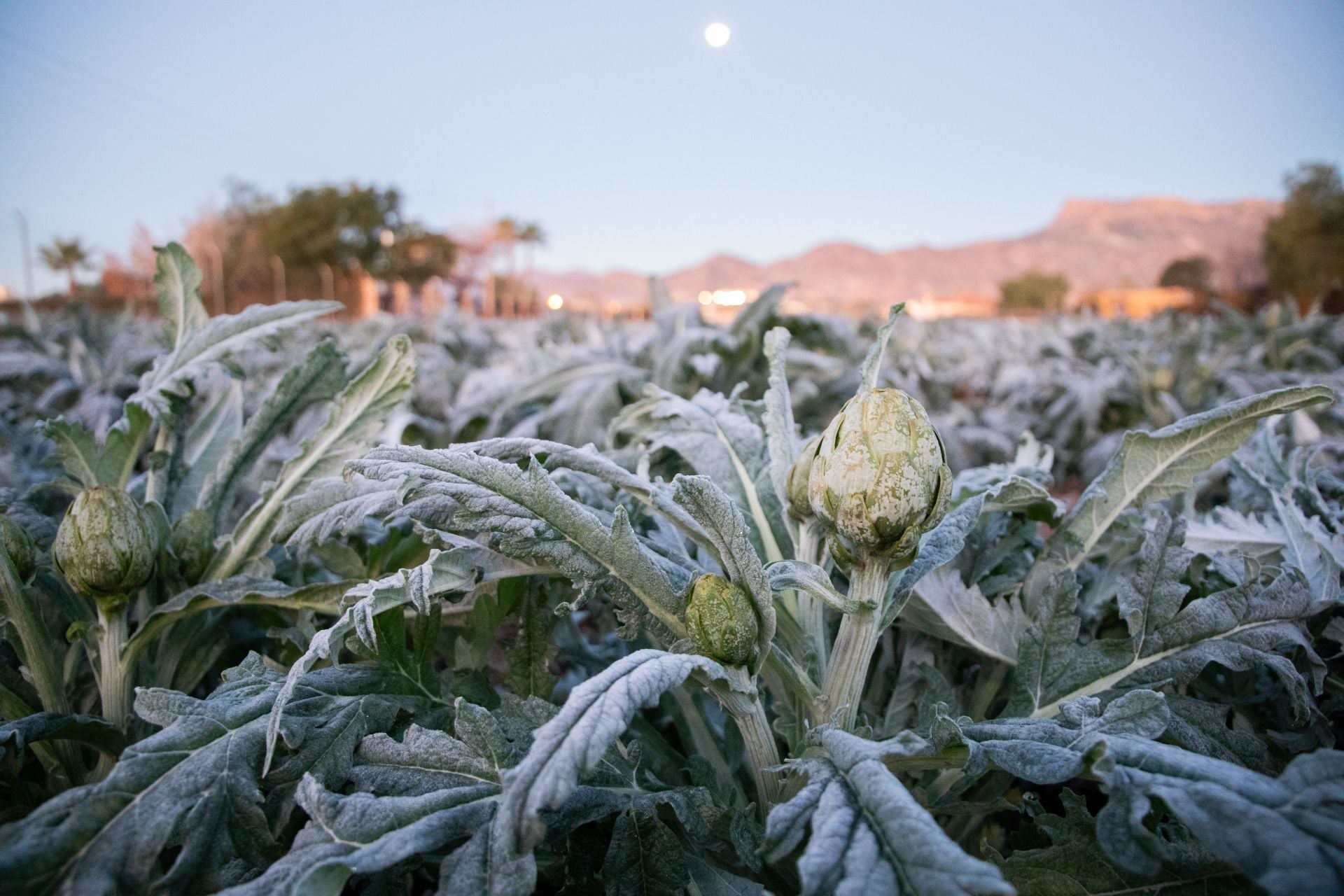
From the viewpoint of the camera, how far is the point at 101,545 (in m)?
1.08

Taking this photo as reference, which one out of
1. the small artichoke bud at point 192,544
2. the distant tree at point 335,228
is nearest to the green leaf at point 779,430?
the small artichoke bud at point 192,544

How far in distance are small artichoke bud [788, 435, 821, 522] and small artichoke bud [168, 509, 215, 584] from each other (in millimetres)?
915

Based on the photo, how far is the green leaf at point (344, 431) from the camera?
1.30 metres

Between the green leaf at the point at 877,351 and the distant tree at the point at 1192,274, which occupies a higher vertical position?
the distant tree at the point at 1192,274

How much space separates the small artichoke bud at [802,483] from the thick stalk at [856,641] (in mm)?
155

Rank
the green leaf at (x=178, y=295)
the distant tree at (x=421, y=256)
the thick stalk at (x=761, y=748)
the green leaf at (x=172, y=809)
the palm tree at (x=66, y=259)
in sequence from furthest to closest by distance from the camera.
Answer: the distant tree at (x=421, y=256), the palm tree at (x=66, y=259), the green leaf at (x=178, y=295), the thick stalk at (x=761, y=748), the green leaf at (x=172, y=809)

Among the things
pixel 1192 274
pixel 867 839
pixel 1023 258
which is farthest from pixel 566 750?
pixel 1023 258

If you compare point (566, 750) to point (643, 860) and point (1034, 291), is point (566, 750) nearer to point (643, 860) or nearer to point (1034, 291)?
point (643, 860)

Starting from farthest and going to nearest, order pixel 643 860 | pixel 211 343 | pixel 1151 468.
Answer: pixel 211 343 < pixel 1151 468 < pixel 643 860

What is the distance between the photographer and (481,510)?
35.6 inches

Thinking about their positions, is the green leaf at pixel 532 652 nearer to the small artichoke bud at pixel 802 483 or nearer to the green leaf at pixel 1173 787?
the small artichoke bud at pixel 802 483

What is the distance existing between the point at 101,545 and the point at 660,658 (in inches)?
32.3

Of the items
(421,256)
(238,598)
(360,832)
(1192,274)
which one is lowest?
(360,832)

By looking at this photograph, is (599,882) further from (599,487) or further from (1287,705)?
(1287,705)
